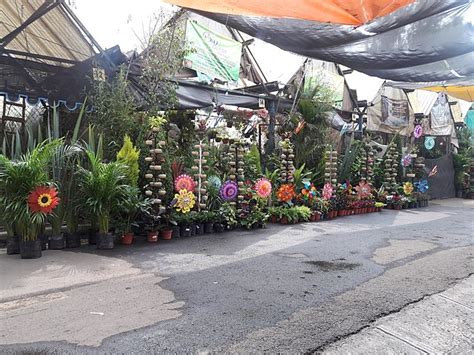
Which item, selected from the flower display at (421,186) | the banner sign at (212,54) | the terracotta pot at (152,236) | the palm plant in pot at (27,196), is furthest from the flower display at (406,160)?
the palm plant in pot at (27,196)

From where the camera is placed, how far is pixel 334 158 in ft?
31.7

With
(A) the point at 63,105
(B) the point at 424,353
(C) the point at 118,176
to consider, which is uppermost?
(A) the point at 63,105

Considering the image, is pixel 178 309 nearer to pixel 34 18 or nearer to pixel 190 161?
pixel 190 161

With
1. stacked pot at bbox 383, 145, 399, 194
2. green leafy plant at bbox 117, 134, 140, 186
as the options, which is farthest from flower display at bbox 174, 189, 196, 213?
stacked pot at bbox 383, 145, 399, 194

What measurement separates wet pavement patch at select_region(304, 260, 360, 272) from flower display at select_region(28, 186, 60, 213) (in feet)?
10.7

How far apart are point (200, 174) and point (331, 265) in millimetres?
2785

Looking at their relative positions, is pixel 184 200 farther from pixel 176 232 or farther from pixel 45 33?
pixel 45 33

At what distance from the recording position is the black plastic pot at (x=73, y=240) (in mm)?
5422

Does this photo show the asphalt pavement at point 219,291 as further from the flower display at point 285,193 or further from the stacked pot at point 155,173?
the flower display at point 285,193

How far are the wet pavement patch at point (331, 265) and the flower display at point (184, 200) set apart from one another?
6.90 feet

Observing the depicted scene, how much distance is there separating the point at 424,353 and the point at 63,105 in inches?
239

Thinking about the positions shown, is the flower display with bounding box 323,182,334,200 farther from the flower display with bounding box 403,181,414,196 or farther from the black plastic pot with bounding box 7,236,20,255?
the black plastic pot with bounding box 7,236,20,255

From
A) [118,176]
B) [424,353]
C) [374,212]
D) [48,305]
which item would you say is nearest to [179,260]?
[118,176]

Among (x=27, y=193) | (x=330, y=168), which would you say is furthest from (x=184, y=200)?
(x=330, y=168)
